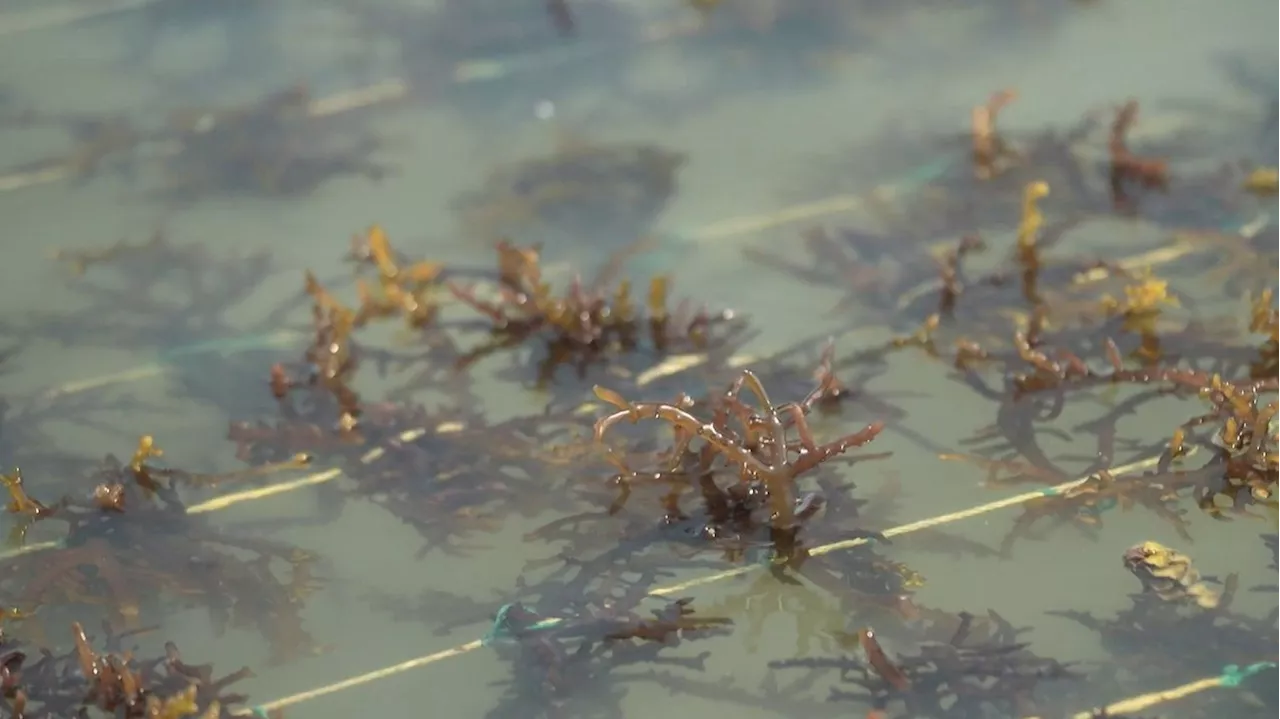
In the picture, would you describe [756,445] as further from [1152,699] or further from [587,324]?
[1152,699]

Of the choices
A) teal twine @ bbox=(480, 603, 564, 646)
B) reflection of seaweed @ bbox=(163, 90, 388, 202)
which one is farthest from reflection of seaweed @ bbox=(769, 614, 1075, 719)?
reflection of seaweed @ bbox=(163, 90, 388, 202)

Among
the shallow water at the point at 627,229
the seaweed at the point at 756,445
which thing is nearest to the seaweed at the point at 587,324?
the shallow water at the point at 627,229

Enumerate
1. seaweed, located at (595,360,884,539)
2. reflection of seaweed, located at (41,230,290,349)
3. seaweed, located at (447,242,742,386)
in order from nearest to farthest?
seaweed, located at (595,360,884,539)
seaweed, located at (447,242,742,386)
reflection of seaweed, located at (41,230,290,349)

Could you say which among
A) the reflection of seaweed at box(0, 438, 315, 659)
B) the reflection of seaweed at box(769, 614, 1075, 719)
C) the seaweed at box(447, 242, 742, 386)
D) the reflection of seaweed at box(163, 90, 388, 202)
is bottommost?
the reflection of seaweed at box(769, 614, 1075, 719)

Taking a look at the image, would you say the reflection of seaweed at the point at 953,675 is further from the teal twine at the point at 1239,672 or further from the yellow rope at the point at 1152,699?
the teal twine at the point at 1239,672

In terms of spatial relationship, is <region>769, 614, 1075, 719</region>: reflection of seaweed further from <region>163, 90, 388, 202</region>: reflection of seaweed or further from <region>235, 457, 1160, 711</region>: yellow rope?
<region>163, 90, 388, 202</region>: reflection of seaweed

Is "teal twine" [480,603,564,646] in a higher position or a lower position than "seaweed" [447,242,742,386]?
lower

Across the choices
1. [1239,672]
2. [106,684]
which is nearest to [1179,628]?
[1239,672]
